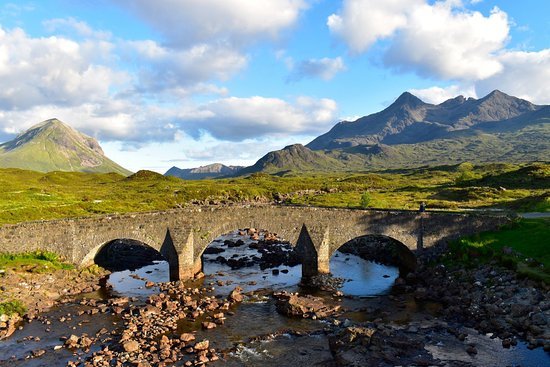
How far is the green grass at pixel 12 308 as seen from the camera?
107 feet

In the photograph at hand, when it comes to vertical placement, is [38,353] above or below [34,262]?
below

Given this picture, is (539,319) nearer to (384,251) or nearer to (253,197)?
(384,251)

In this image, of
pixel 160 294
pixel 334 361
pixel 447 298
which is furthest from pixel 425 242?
pixel 160 294

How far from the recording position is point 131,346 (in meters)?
27.6

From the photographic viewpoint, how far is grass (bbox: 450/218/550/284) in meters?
35.9

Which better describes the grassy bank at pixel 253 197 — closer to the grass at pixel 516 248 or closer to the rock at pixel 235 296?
the grass at pixel 516 248

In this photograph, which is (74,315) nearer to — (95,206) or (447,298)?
(447,298)

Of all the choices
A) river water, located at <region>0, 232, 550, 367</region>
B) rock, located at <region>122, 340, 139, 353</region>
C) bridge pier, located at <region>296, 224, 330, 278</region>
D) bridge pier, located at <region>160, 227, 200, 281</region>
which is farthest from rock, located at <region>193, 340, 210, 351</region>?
bridge pier, located at <region>296, 224, 330, 278</region>

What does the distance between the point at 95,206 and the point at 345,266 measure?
4345 cm

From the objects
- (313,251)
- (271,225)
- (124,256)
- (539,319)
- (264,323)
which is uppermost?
(271,225)

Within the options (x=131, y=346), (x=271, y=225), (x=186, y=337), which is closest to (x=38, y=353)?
(x=131, y=346)

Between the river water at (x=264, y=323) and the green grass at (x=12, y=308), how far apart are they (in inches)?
85.7

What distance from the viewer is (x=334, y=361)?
2612 cm

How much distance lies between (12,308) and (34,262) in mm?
8722
